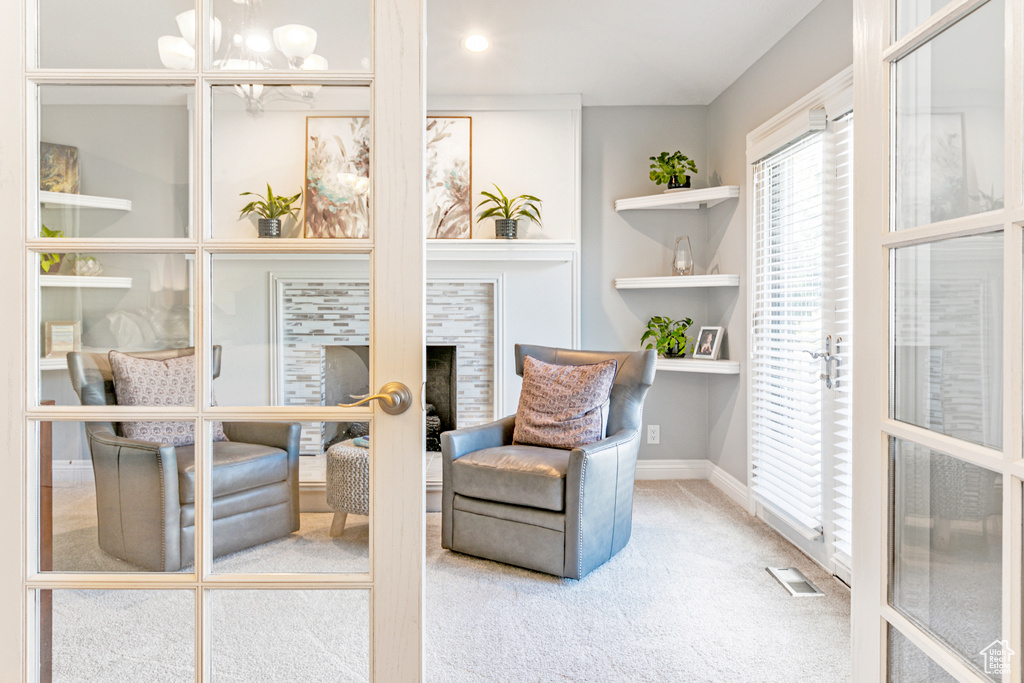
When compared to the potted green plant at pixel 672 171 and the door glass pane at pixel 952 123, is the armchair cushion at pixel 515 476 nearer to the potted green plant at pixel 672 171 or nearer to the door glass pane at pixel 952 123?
the door glass pane at pixel 952 123

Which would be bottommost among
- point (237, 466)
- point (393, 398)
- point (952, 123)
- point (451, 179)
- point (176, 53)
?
point (237, 466)

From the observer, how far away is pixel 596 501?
2.60 meters

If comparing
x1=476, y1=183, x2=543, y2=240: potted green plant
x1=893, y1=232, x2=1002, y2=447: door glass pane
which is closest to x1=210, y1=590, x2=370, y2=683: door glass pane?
x1=893, y1=232, x2=1002, y2=447: door glass pane

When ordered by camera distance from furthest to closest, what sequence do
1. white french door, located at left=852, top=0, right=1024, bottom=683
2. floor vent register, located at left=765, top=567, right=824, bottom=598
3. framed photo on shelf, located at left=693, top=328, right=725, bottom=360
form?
framed photo on shelf, located at left=693, top=328, right=725, bottom=360, floor vent register, located at left=765, top=567, right=824, bottom=598, white french door, located at left=852, top=0, right=1024, bottom=683

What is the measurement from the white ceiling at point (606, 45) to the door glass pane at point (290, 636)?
265cm

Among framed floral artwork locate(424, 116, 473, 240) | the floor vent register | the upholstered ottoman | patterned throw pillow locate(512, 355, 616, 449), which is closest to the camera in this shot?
the upholstered ottoman

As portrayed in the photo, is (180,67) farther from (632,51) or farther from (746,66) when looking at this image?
(746,66)

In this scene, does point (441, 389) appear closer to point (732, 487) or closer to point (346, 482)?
point (732, 487)

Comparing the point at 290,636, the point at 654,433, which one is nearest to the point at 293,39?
the point at 290,636

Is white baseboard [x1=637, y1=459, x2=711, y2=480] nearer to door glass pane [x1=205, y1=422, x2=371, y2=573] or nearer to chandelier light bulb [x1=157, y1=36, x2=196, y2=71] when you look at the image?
door glass pane [x1=205, y1=422, x2=371, y2=573]

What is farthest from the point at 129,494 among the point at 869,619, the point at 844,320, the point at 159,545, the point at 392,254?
the point at 844,320

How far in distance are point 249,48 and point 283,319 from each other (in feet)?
1.59

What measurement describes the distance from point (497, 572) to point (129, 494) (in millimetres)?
1839

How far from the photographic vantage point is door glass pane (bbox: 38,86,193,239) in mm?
1092
